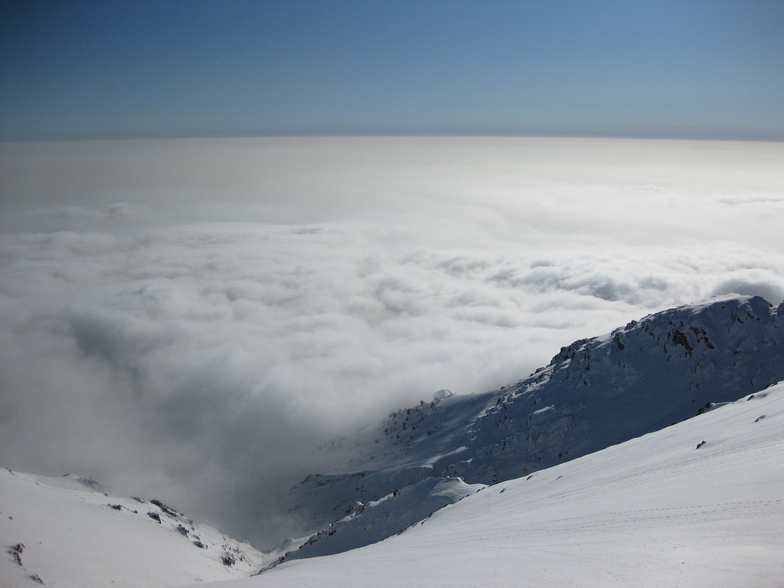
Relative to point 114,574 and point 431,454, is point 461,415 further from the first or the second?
point 114,574

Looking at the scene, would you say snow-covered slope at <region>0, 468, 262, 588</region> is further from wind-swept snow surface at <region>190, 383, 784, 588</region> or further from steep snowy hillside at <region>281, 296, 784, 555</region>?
steep snowy hillside at <region>281, 296, 784, 555</region>

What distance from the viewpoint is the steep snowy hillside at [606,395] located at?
11850cm

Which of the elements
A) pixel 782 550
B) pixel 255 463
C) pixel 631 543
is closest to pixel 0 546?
pixel 631 543

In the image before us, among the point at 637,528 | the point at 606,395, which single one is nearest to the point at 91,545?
the point at 637,528

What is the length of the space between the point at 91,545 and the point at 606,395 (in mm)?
121306

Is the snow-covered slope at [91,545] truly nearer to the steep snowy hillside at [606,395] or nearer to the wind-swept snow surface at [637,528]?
the wind-swept snow surface at [637,528]

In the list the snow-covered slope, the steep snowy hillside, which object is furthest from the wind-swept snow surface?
the steep snowy hillside

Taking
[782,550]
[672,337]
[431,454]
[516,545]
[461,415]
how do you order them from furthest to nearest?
[461,415]
[431,454]
[672,337]
[516,545]
[782,550]

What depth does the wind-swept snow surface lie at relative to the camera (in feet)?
69.9

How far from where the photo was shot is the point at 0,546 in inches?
1938

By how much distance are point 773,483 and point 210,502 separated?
18604 cm

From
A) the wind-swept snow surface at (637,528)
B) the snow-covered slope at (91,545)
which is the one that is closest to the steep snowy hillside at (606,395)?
the snow-covered slope at (91,545)

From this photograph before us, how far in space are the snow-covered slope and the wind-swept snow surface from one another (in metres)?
26.8

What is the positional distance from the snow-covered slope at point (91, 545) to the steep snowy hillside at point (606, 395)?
1152 inches
